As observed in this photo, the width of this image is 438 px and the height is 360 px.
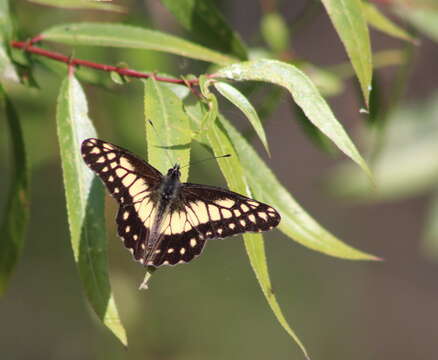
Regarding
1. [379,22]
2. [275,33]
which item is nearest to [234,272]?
[275,33]

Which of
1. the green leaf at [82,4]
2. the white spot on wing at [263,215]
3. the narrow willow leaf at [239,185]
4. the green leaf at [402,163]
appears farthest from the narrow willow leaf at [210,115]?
the green leaf at [402,163]

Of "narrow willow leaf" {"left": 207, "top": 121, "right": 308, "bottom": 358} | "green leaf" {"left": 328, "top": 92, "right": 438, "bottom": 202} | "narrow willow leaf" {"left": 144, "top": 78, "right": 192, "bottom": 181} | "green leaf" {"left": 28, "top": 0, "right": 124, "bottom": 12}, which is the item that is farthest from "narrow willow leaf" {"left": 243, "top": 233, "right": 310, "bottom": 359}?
"green leaf" {"left": 328, "top": 92, "right": 438, "bottom": 202}

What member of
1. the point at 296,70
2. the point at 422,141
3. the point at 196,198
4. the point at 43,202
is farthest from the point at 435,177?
the point at 43,202

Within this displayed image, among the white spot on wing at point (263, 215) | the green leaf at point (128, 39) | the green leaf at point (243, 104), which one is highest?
the green leaf at point (128, 39)

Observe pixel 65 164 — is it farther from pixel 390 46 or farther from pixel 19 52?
pixel 390 46

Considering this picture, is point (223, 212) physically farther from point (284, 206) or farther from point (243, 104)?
point (243, 104)

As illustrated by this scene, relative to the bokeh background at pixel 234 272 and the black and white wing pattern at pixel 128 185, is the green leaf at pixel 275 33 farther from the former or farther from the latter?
the black and white wing pattern at pixel 128 185

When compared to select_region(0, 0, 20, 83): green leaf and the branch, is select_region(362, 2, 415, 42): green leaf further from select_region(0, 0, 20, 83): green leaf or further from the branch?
select_region(0, 0, 20, 83): green leaf
